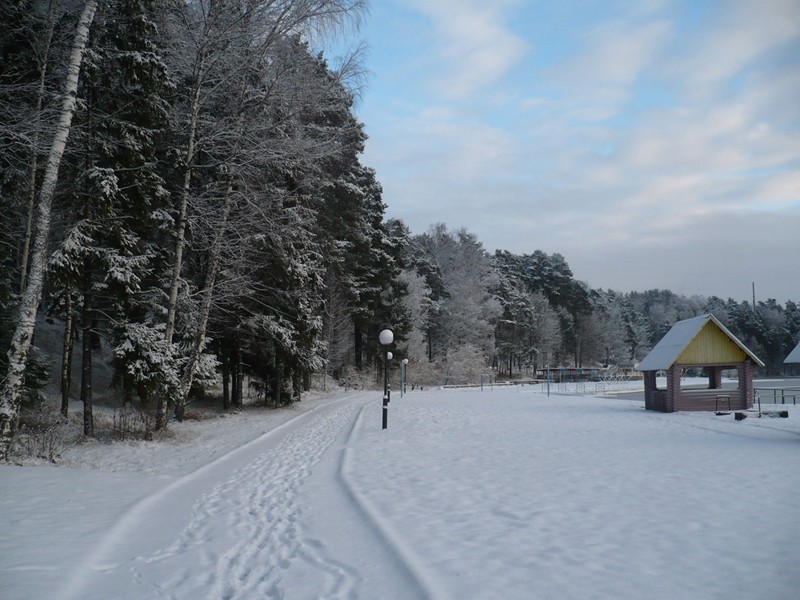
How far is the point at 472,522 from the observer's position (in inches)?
233

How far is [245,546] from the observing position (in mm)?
5449

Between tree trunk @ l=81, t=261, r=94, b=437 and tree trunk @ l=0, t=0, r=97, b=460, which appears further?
tree trunk @ l=81, t=261, r=94, b=437

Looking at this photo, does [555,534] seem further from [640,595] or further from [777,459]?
[777,459]

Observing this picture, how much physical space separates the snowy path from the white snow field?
25 millimetres

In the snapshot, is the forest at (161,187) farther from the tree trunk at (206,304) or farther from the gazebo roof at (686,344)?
the gazebo roof at (686,344)

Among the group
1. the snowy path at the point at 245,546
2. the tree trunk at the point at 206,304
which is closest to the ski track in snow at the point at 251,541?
the snowy path at the point at 245,546

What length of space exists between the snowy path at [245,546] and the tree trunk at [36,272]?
3.55 meters

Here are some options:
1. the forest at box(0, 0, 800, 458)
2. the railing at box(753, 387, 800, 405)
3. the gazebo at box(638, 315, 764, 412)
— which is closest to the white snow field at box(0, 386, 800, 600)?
the forest at box(0, 0, 800, 458)

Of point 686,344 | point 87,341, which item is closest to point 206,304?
point 87,341

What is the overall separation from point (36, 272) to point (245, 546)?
717 centimetres

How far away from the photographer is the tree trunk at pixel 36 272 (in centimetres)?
920

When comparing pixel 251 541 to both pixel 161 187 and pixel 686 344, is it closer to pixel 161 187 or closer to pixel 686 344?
pixel 161 187

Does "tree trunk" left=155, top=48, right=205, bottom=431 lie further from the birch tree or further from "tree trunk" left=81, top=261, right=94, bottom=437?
"tree trunk" left=81, top=261, right=94, bottom=437

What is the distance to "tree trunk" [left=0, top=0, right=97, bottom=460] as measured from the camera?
920 centimetres
